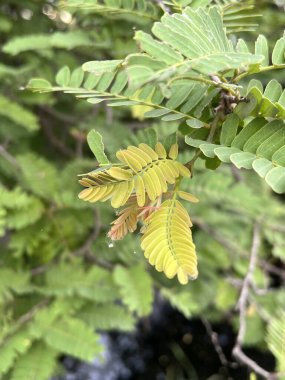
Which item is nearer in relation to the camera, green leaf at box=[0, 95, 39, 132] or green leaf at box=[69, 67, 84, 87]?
green leaf at box=[69, 67, 84, 87]

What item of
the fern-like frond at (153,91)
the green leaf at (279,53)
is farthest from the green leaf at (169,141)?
the green leaf at (279,53)

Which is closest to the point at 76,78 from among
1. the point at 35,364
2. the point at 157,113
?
the point at 157,113

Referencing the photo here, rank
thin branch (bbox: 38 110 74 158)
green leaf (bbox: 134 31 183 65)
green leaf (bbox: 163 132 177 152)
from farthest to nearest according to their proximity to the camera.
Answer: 1. thin branch (bbox: 38 110 74 158)
2. green leaf (bbox: 163 132 177 152)
3. green leaf (bbox: 134 31 183 65)

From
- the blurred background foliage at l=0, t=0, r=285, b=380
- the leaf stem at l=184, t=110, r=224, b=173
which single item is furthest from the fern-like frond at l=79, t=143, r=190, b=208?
the blurred background foliage at l=0, t=0, r=285, b=380

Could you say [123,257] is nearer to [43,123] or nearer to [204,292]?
[204,292]

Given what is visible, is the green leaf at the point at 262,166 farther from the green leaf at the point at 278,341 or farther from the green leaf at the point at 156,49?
the green leaf at the point at 278,341

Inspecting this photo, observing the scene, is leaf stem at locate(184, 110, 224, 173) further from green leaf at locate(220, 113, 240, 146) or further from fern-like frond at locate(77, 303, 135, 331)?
fern-like frond at locate(77, 303, 135, 331)
